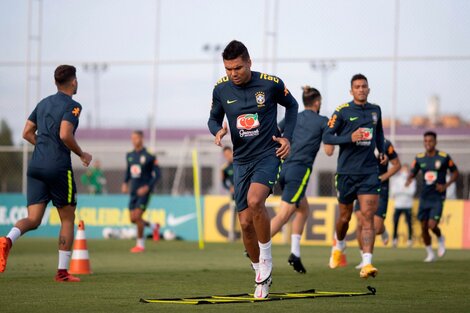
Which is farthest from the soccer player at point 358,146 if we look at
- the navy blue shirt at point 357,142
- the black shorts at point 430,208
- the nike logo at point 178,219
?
the nike logo at point 178,219

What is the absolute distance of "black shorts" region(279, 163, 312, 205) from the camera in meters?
14.2

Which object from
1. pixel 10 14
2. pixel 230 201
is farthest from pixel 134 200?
pixel 10 14

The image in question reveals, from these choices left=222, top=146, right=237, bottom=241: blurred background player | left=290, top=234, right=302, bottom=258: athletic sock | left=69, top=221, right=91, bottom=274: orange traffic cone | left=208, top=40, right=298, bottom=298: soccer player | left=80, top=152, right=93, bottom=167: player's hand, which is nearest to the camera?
left=208, top=40, right=298, bottom=298: soccer player

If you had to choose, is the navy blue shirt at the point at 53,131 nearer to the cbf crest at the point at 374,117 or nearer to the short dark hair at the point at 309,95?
the cbf crest at the point at 374,117

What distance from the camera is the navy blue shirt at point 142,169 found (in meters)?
20.8

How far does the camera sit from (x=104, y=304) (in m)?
8.97

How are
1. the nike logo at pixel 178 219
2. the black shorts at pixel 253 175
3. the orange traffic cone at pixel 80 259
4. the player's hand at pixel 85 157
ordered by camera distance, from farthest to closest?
the nike logo at pixel 178 219 → the orange traffic cone at pixel 80 259 → the player's hand at pixel 85 157 → the black shorts at pixel 253 175

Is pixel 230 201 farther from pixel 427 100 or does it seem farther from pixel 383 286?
pixel 383 286

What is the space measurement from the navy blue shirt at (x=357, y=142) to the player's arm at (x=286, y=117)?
2.82 meters

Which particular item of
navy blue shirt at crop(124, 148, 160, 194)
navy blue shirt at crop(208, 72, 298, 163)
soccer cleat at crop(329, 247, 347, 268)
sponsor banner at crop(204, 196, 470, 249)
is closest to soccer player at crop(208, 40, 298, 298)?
navy blue shirt at crop(208, 72, 298, 163)

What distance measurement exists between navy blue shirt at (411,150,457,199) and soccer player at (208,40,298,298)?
901 centimetres

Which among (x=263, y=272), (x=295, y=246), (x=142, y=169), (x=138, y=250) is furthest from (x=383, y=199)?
(x=263, y=272)

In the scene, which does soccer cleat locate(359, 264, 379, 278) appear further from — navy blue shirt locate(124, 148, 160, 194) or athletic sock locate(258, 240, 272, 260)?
navy blue shirt locate(124, 148, 160, 194)

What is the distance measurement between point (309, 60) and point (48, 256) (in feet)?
39.1
